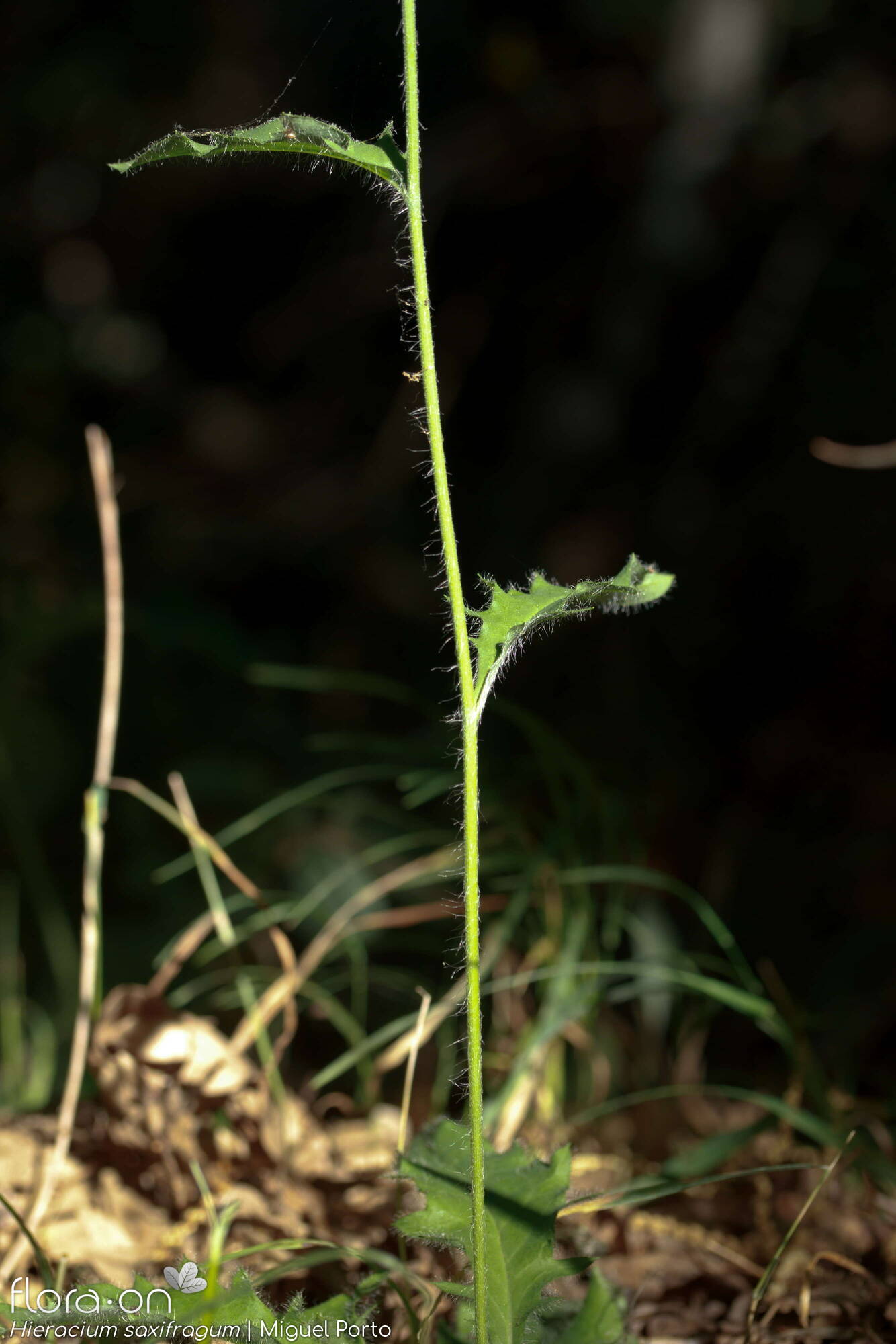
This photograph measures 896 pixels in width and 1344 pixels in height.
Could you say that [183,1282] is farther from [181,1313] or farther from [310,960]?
[310,960]

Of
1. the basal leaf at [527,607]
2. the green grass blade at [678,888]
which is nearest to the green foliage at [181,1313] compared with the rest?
the basal leaf at [527,607]

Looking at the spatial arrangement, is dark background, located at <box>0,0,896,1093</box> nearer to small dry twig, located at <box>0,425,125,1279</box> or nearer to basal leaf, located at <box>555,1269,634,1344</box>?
small dry twig, located at <box>0,425,125,1279</box>

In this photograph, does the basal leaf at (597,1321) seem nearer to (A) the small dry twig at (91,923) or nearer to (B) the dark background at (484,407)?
(A) the small dry twig at (91,923)

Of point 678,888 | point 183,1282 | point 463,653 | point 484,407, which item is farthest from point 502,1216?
point 484,407

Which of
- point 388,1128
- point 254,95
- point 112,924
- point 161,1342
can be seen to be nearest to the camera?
point 161,1342

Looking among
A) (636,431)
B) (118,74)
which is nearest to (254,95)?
(118,74)

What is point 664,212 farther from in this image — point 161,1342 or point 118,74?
point 161,1342
